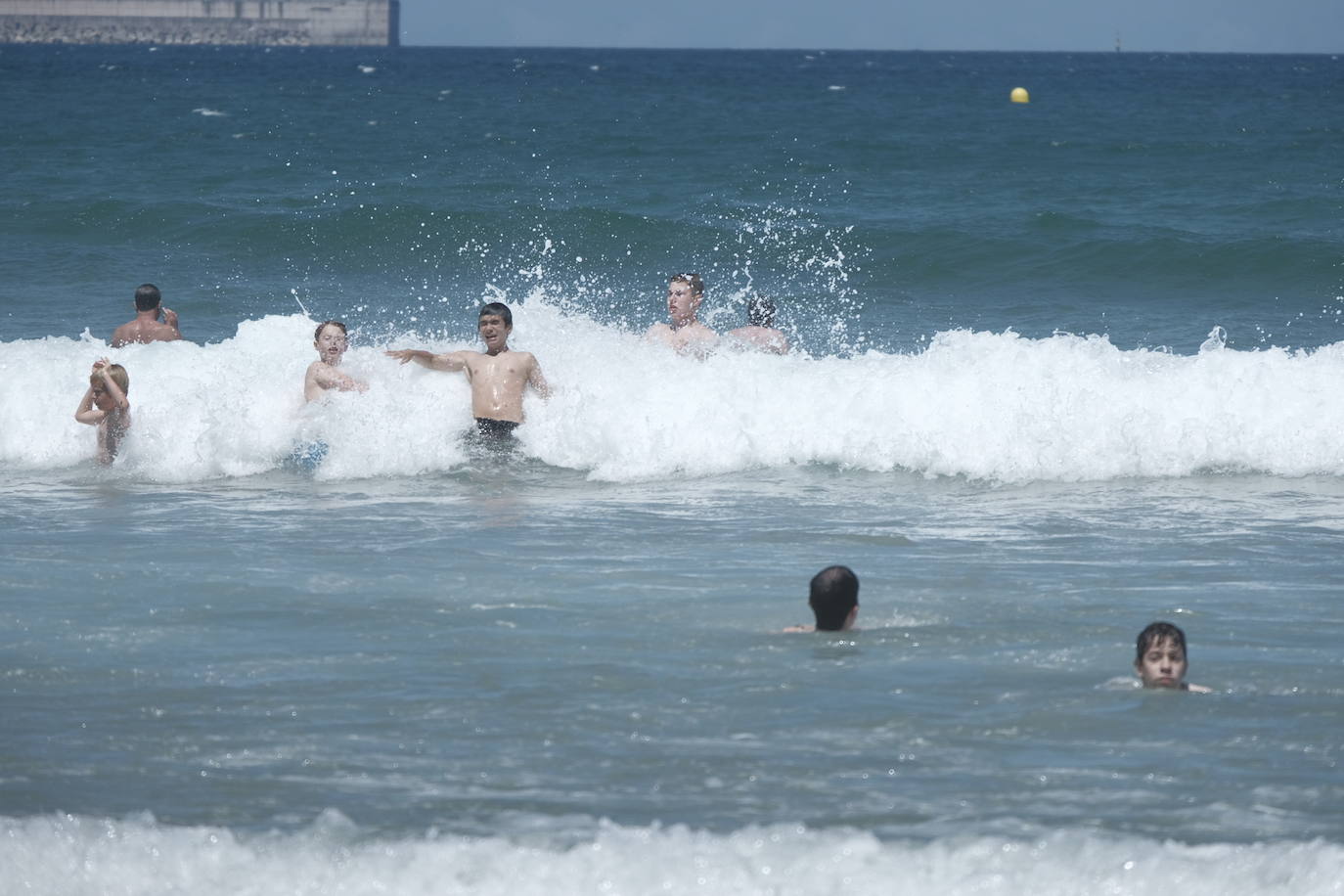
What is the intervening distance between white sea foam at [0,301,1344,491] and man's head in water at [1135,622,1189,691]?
4.40 meters

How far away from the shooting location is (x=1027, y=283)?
744 inches

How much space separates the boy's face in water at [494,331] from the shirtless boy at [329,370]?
0.90 m

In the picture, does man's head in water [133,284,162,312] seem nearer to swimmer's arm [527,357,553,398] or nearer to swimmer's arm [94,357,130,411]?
swimmer's arm [94,357,130,411]

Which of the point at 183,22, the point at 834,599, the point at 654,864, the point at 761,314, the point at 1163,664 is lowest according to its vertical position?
the point at 654,864

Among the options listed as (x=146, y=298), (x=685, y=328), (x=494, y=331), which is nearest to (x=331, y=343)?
(x=494, y=331)

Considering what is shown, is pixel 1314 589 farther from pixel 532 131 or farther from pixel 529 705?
pixel 532 131

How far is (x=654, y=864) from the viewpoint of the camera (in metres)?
4.61

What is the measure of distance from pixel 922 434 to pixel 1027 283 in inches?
342

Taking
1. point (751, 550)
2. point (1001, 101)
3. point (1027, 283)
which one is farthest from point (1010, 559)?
point (1001, 101)

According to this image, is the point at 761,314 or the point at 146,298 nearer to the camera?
the point at 761,314

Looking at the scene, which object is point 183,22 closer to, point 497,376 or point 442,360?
point 442,360

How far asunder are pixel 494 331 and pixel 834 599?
503 centimetres

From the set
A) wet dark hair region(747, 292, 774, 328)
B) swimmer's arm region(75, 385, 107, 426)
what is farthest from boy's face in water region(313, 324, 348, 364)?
wet dark hair region(747, 292, 774, 328)

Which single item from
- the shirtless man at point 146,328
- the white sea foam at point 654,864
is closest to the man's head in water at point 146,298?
the shirtless man at point 146,328
